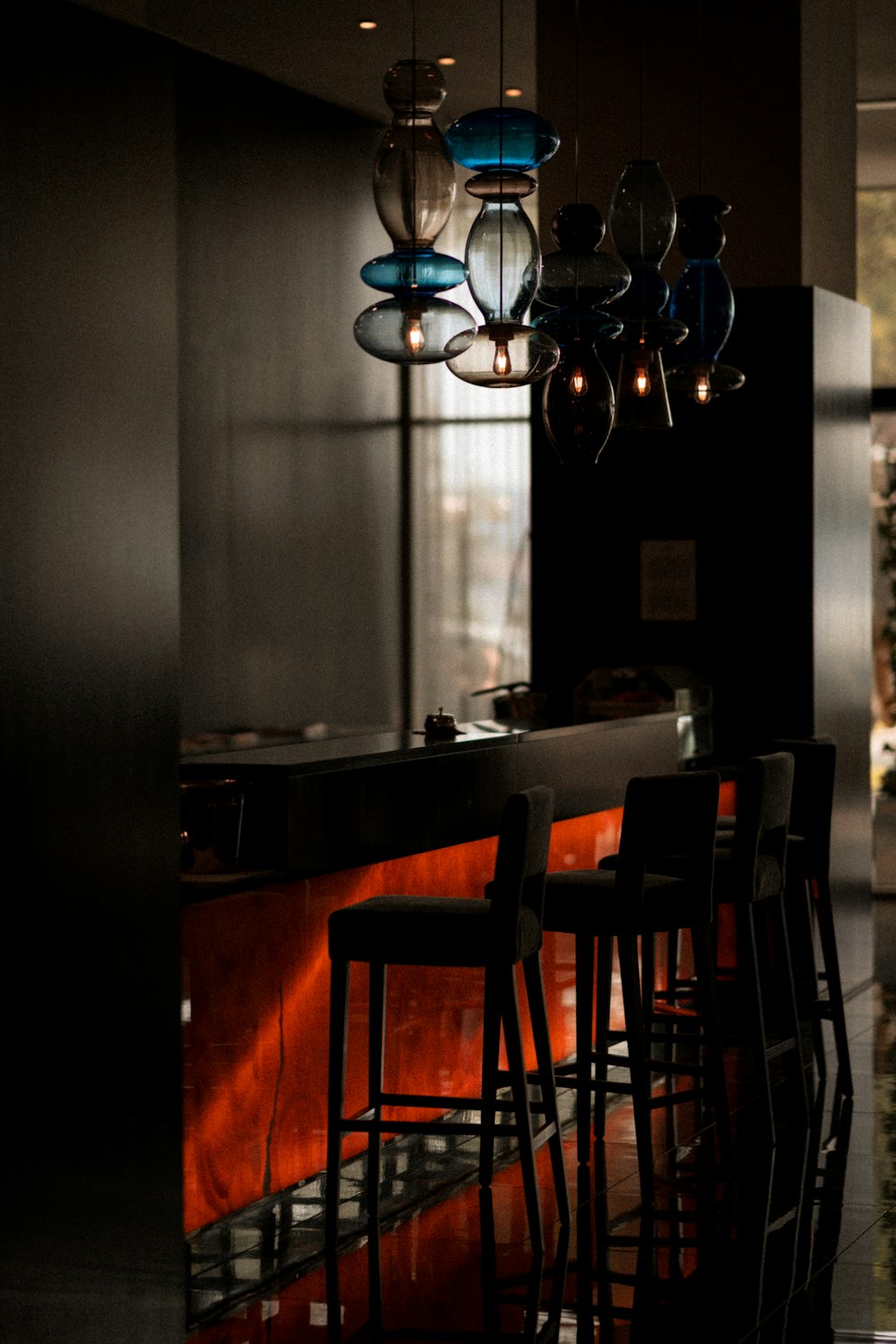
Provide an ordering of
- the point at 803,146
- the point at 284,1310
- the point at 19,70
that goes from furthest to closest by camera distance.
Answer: the point at 803,146 → the point at 284,1310 → the point at 19,70

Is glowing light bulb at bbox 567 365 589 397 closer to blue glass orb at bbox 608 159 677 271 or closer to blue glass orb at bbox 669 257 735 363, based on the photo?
blue glass orb at bbox 608 159 677 271

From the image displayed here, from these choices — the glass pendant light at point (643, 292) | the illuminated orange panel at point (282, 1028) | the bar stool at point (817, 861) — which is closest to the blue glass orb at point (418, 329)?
the glass pendant light at point (643, 292)

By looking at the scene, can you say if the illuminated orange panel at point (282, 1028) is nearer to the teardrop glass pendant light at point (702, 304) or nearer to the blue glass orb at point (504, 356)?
the blue glass orb at point (504, 356)

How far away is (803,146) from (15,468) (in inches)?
198

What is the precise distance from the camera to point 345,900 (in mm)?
4621

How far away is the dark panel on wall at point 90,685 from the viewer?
2.97m

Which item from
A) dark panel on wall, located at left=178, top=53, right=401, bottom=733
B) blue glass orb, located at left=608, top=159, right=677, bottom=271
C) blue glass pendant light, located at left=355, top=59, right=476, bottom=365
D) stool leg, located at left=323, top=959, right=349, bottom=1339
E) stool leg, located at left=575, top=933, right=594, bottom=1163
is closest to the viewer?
blue glass pendant light, located at left=355, top=59, right=476, bottom=365

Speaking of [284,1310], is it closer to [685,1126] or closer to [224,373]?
[685,1126]

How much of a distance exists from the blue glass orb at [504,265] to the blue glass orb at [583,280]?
0.61 m

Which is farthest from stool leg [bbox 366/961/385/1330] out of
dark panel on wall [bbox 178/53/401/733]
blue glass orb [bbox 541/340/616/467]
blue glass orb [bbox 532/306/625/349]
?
dark panel on wall [bbox 178/53/401/733]

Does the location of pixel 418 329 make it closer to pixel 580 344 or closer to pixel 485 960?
pixel 580 344

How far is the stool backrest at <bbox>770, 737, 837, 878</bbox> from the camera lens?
5.72 metres

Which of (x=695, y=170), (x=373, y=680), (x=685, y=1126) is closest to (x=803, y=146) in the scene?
(x=695, y=170)

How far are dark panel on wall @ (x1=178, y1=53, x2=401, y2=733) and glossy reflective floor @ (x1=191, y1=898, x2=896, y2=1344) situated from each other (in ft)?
14.8
